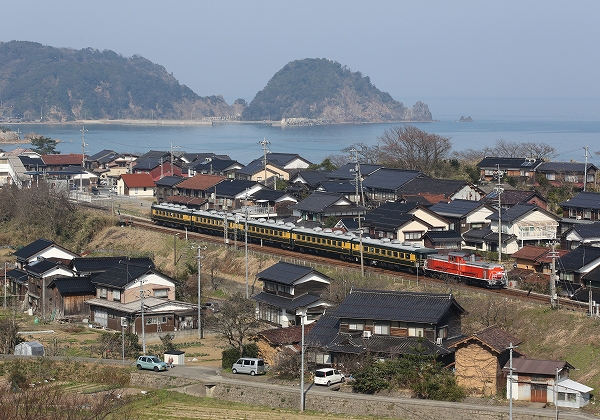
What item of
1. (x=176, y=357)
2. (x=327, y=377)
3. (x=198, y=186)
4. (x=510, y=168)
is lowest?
(x=176, y=357)

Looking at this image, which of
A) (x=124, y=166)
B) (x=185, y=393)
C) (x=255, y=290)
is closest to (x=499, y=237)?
(x=255, y=290)

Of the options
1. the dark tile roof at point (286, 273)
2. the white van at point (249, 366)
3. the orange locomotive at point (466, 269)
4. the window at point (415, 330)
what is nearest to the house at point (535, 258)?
the orange locomotive at point (466, 269)

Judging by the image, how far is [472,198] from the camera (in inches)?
1732

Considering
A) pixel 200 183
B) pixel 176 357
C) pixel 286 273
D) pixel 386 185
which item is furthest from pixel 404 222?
pixel 200 183

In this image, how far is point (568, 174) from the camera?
47344 mm

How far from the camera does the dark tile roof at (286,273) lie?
28.4m

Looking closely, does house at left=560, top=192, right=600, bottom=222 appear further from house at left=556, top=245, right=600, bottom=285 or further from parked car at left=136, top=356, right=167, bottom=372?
parked car at left=136, top=356, right=167, bottom=372

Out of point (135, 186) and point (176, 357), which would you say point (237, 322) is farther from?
point (135, 186)

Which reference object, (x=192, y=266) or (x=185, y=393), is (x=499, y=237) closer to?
(x=192, y=266)

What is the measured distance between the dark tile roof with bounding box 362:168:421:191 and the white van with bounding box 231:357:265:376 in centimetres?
2385

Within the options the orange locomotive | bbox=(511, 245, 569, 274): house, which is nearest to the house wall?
the orange locomotive

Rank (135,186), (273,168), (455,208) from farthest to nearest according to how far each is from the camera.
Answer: (135,186) < (273,168) < (455,208)

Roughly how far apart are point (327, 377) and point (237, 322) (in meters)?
5.10

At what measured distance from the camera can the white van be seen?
2277 centimetres
